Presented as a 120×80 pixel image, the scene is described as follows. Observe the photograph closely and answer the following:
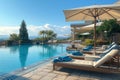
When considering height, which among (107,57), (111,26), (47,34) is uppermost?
(47,34)

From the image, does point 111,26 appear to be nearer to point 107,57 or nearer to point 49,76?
A: point 107,57

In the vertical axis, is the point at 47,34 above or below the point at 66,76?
above

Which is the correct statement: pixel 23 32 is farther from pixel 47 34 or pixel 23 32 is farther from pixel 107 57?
pixel 107 57

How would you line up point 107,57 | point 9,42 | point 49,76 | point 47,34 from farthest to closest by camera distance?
1. point 47,34
2. point 9,42
3. point 49,76
4. point 107,57

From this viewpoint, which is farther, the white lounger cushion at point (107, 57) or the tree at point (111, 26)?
the tree at point (111, 26)

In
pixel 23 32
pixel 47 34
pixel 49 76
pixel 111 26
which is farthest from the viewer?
pixel 23 32

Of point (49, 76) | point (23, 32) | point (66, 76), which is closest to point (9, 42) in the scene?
point (23, 32)

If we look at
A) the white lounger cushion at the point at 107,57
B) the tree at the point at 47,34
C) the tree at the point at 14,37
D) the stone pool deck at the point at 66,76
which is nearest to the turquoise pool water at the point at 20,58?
the stone pool deck at the point at 66,76

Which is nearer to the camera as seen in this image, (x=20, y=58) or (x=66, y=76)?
(x=66, y=76)

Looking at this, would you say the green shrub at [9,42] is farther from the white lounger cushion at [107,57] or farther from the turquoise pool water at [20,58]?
the white lounger cushion at [107,57]

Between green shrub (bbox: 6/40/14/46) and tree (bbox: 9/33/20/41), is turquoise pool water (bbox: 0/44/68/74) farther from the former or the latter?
tree (bbox: 9/33/20/41)

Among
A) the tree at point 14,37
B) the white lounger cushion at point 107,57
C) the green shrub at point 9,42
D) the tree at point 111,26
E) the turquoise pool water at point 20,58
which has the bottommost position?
the turquoise pool water at point 20,58

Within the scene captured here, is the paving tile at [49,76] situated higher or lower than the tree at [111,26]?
lower

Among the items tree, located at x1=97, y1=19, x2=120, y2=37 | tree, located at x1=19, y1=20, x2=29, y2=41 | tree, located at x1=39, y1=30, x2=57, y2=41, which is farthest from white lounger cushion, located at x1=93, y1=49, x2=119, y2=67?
tree, located at x1=19, y1=20, x2=29, y2=41
